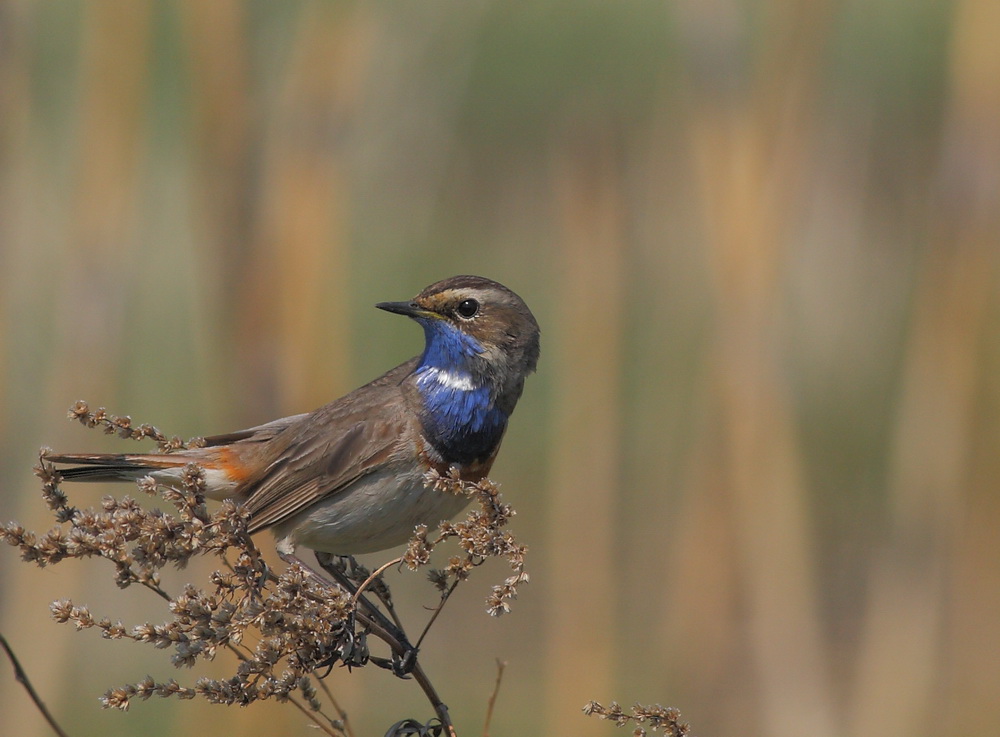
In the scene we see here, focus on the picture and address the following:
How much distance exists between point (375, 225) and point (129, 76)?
464cm

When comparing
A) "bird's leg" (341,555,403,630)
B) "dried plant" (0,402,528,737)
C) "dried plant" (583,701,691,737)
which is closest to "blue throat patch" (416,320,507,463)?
"bird's leg" (341,555,403,630)

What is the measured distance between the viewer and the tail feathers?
4.12m

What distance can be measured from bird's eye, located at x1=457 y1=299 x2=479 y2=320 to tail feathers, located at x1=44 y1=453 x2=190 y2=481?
106cm

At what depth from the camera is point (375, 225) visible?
9852 mm

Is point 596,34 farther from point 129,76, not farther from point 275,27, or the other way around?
point 129,76

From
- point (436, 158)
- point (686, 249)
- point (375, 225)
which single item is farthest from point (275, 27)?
point (686, 249)

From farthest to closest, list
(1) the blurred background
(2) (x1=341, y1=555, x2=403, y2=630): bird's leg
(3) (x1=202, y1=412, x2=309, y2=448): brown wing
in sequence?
1. (1) the blurred background
2. (3) (x1=202, y1=412, x2=309, y2=448): brown wing
3. (2) (x1=341, y1=555, x2=403, y2=630): bird's leg

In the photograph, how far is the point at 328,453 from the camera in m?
4.17

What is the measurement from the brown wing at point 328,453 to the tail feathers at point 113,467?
0.30m

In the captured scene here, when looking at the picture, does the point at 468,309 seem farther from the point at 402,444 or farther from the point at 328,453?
the point at 328,453

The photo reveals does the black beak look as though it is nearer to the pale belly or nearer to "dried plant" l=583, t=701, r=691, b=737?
the pale belly

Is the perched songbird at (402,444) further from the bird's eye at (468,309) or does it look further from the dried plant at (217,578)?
the dried plant at (217,578)

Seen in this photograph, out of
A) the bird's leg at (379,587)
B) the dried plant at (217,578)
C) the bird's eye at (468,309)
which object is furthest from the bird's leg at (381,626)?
the bird's eye at (468,309)

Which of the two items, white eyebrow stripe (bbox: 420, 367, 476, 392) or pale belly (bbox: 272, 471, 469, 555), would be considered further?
white eyebrow stripe (bbox: 420, 367, 476, 392)
